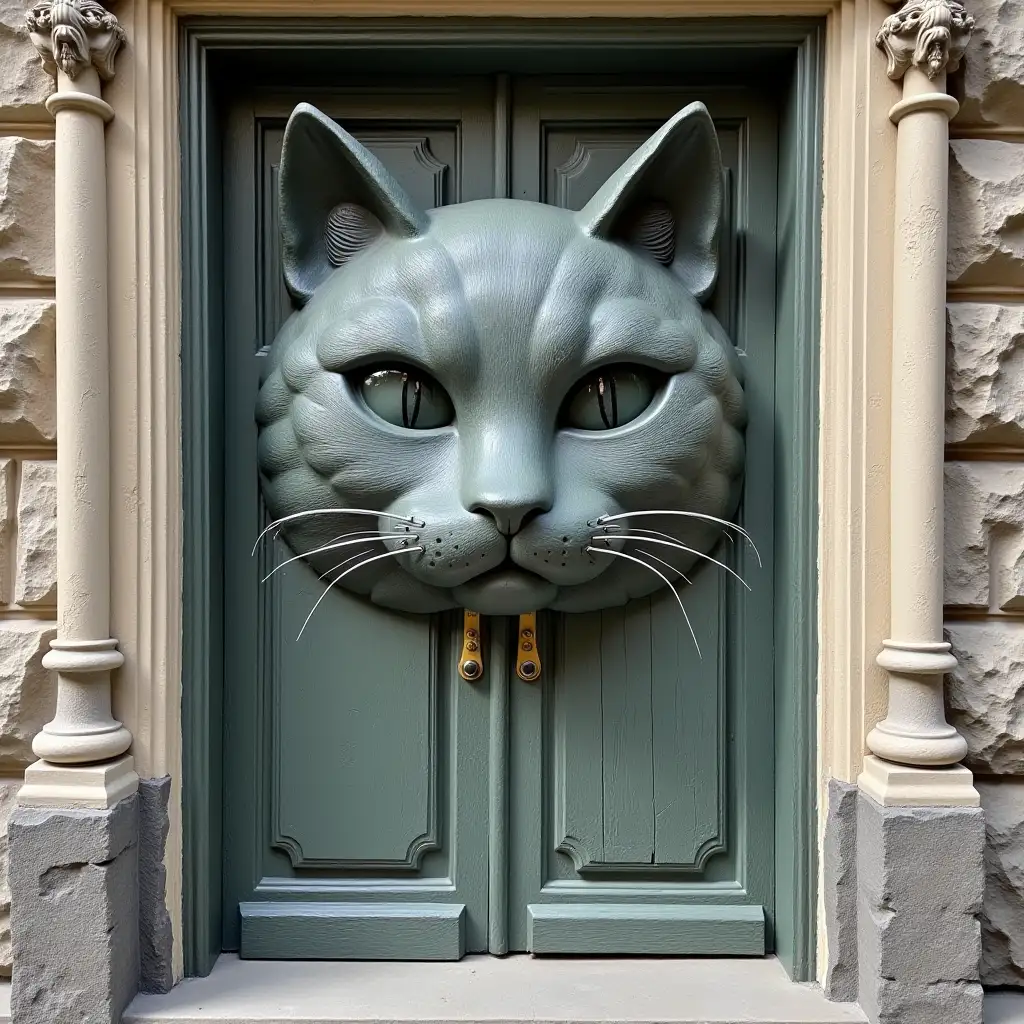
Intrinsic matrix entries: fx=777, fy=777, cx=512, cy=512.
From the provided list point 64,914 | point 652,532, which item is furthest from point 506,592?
point 64,914

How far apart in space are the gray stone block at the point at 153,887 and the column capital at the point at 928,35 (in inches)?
83.7

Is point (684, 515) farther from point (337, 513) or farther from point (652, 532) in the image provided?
point (337, 513)

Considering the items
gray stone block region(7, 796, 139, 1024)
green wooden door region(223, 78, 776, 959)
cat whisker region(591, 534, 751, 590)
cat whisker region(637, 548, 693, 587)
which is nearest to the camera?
gray stone block region(7, 796, 139, 1024)

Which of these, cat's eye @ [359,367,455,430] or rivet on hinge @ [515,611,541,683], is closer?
cat's eye @ [359,367,455,430]

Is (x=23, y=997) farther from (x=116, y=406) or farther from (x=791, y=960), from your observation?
(x=791, y=960)

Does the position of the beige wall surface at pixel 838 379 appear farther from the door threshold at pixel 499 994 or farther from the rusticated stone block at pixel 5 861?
the door threshold at pixel 499 994

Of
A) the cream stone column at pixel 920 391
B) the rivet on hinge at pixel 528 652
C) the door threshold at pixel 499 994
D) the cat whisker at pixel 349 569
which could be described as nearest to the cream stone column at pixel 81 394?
the cat whisker at pixel 349 569

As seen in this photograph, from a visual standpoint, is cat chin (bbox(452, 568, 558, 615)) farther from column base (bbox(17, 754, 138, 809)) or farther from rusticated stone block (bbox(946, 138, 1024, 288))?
Answer: rusticated stone block (bbox(946, 138, 1024, 288))

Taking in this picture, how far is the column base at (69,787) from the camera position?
1516 millimetres

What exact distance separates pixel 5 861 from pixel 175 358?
44.8 inches

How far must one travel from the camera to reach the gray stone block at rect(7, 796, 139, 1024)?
59.0 inches

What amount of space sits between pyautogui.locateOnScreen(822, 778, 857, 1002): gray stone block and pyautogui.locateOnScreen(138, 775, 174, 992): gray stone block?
4.60ft

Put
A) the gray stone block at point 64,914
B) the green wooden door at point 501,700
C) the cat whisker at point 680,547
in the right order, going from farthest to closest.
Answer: the green wooden door at point 501,700 → the cat whisker at point 680,547 → the gray stone block at point 64,914

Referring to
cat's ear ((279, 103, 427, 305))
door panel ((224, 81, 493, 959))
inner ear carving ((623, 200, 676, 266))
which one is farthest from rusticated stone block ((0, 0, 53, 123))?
inner ear carving ((623, 200, 676, 266))
